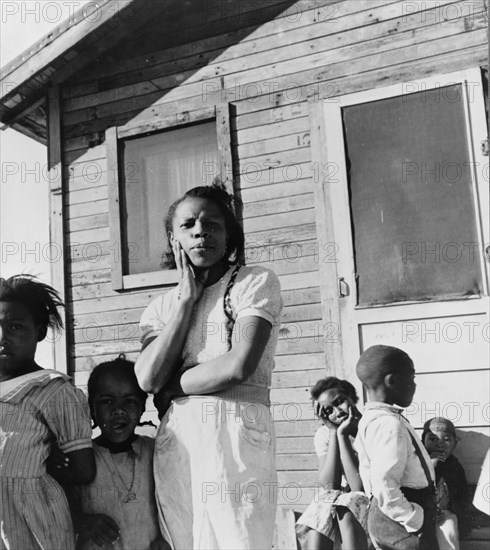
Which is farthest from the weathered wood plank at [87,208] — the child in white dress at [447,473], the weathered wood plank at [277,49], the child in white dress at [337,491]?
the child in white dress at [447,473]

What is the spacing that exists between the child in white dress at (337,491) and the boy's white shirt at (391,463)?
64 cm

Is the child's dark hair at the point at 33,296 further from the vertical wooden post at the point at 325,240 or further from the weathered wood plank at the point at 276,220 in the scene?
the weathered wood plank at the point at 276,220

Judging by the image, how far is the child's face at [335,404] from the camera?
420 centimetres

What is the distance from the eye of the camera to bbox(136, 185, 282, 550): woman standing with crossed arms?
6.49ft

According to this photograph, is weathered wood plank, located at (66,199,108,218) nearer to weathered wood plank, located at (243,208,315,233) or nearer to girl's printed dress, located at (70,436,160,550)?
weathered wood plank, located at (243,208,315,233)

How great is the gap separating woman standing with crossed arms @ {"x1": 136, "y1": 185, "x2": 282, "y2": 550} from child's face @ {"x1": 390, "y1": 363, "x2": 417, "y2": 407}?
1263 mm

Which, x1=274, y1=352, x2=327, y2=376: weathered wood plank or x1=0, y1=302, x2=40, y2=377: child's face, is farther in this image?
x1=274, y1=352, x2=327, y2=376: weathered wood plank

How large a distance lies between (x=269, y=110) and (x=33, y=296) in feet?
11.7

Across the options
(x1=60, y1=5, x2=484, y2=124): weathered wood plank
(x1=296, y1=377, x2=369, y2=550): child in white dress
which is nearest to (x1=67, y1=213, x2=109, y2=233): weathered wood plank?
(x1=60, y1=5, x2=484, y2=124): weathered wood plank

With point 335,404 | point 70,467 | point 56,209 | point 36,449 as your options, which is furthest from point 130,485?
point 56,209

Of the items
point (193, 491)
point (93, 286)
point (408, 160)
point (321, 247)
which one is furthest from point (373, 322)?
point (193, 491)

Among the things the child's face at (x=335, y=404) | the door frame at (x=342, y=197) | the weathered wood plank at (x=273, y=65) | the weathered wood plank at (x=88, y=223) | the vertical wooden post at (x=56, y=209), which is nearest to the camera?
the child's face at (x=335, y=404)

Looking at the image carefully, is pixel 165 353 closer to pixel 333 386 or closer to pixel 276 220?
pixel 333 386

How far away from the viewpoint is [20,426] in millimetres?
2314
